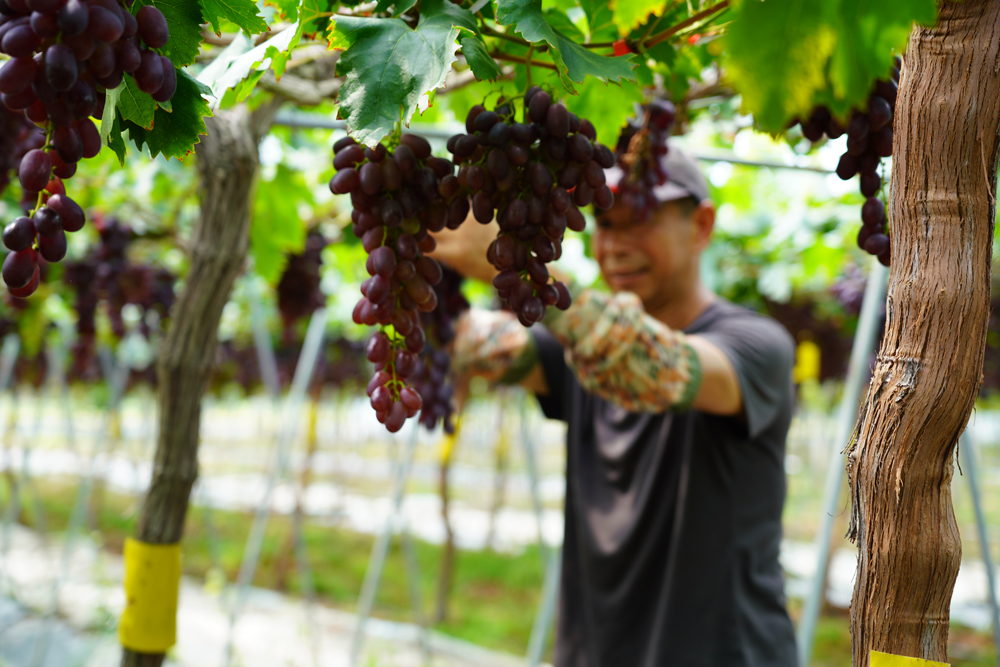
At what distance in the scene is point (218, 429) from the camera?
35.8 meters

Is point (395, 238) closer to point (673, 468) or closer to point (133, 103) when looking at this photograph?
point (133, 103)

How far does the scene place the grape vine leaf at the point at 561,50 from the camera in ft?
2.36

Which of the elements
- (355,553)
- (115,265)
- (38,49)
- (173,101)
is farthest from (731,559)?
(355,553)

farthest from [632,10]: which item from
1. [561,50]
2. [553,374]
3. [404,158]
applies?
[553,374]

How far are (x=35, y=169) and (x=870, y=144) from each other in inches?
38.6

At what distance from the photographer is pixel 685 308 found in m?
2.00

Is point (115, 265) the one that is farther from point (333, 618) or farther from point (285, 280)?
point (333, 618)

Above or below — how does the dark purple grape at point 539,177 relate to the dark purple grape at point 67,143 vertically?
above

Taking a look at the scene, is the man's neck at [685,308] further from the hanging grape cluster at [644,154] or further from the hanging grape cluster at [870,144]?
the hanging grape cluster at [870,144]

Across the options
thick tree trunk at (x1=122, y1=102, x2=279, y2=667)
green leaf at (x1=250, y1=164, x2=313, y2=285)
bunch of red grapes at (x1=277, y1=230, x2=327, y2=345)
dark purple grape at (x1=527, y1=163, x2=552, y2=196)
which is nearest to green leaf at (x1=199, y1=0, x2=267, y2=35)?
dark purple grape at (x1=527, y1=163, x2=552, y2=196)

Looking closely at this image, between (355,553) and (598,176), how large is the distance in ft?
27.7

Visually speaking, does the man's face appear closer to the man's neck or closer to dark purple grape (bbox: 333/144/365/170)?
the man's neck

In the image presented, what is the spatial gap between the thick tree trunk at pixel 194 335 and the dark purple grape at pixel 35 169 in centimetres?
76

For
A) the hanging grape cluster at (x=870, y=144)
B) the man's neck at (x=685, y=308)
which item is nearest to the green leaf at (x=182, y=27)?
the hanging grape cluster at (x=870, y=144)
